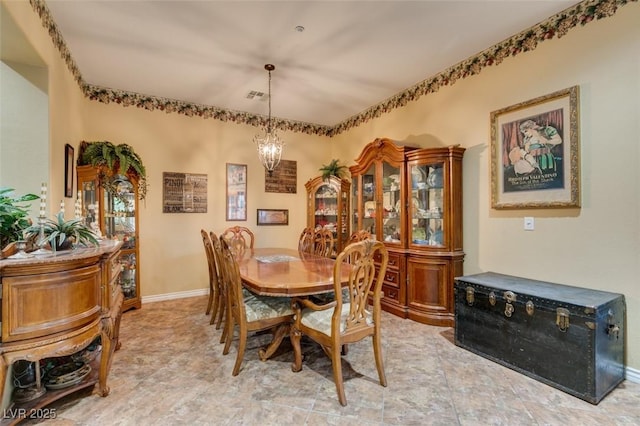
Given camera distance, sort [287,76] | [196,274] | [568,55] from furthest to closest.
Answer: [196,274] < [287,76] < [568,55]

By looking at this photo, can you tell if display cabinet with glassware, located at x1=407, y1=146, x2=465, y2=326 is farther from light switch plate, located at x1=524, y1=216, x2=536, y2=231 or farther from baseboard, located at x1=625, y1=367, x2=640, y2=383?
baseboard, located at x1=625, y1=367, x2=640, y2=383

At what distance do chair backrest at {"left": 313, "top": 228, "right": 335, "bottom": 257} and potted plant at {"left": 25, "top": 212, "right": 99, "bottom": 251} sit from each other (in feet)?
8.13

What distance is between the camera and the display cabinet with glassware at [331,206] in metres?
4.80

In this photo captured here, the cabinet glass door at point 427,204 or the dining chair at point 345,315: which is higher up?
the cabinet glass door at point 427,204

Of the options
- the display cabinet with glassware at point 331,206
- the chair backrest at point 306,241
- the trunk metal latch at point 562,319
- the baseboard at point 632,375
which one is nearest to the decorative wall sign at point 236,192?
the display cabinet with glassware at point 331,206

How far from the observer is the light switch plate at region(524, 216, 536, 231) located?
2.78 metres

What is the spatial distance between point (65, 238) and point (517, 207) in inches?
138

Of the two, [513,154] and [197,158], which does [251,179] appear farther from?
[513,154]

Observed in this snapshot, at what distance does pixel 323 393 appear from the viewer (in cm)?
209

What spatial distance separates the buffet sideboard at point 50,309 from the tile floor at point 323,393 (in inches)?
17.8

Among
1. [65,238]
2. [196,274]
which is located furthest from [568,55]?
[196,274]

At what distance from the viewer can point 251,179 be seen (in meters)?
4.96

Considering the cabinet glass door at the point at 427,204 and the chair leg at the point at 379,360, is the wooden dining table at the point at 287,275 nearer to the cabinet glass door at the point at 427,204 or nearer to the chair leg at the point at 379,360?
the chair leg at the point at 379,360

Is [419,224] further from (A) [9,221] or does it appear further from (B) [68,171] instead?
(B) [68,171]
